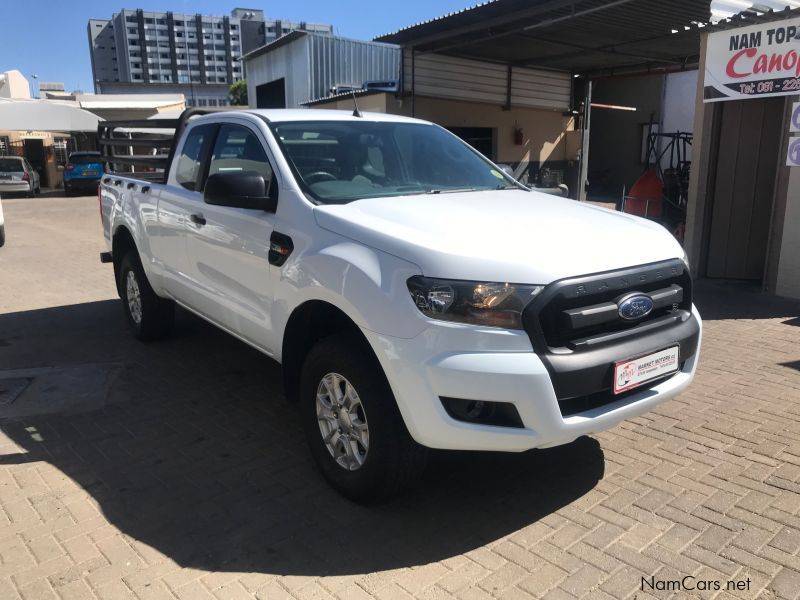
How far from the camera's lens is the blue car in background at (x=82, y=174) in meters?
25.9

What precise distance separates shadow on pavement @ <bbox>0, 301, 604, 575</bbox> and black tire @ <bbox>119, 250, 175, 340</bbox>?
76 cm

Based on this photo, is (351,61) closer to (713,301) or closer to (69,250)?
(69,250)

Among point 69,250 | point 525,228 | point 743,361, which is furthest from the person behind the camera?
point 69,250

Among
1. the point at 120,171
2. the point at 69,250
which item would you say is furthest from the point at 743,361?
the point at 69,250

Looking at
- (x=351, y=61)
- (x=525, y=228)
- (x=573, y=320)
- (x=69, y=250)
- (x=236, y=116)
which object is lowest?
(x=69, y=250)

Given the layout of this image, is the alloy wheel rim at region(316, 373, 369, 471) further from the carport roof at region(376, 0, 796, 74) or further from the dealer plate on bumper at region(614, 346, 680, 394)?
the carport roof at region(376, 0, 796, 74)

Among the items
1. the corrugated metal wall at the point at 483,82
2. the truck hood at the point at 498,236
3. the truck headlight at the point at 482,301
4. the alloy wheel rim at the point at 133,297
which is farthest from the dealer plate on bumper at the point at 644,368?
the corrugated metal wall at the point at 483,82

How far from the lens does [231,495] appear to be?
3453 millimetres

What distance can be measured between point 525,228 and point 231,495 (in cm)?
200

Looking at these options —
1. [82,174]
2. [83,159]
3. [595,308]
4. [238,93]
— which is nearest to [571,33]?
[595,308]

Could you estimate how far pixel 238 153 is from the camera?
14.3ft

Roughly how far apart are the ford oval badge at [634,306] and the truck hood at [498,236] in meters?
0.16

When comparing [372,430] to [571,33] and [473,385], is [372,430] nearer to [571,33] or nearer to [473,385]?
[473,385]

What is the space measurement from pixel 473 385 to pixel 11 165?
26737mm
